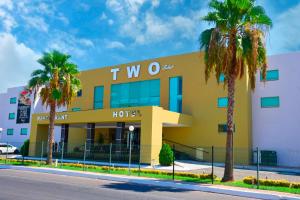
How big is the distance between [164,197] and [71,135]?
3206cm

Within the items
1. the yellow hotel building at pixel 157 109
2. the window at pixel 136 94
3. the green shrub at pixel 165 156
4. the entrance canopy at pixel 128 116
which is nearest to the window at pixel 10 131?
the yellow hotel building at pixel 157 109

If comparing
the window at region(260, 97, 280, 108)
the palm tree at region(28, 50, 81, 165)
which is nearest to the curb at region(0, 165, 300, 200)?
the palm tree at region(28, 50, 81, 165)

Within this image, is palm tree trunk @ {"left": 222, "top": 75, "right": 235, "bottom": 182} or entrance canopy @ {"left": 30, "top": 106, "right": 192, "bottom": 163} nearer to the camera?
palm tree trunk @ {"left": 222, "top": 75, "right": 235, "bottom": 182}

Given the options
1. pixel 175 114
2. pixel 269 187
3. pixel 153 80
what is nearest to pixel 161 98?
pixel 153 80

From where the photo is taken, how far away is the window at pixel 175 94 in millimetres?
35031

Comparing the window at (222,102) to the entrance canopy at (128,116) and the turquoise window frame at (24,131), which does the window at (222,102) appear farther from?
the turquoise window frame at (24,131)

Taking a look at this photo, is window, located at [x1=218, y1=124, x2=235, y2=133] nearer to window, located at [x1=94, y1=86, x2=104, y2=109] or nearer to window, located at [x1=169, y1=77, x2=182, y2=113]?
window, located at [x1=169, y1=77, x2=182, y2=113]

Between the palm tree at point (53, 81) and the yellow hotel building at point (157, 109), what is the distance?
5476 mm

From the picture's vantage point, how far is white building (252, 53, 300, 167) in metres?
29.0

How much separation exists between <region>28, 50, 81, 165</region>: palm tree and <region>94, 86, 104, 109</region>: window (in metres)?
13.1

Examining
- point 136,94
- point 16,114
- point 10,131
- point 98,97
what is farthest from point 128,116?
point 10,131

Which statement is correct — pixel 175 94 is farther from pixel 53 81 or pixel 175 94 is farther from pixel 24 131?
pixel 24 131

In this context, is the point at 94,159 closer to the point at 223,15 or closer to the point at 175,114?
the point at 175,114

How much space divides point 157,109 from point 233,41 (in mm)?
11953
